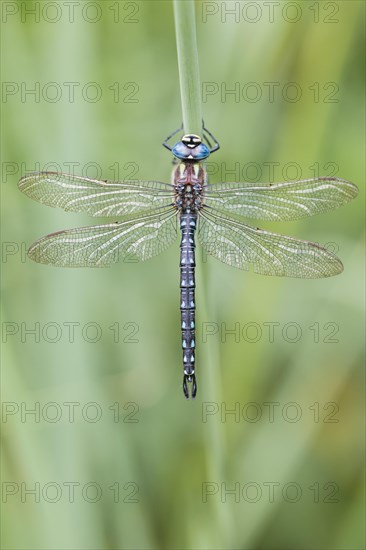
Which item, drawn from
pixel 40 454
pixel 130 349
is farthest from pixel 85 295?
pixel 40 454

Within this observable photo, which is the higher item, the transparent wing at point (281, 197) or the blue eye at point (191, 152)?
the blue eye at point (191, 152)

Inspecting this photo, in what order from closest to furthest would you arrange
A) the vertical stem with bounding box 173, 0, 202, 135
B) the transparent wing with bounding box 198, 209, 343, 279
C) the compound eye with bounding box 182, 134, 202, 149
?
the vertical stem with bounding box 173, 0, 202, 135, the compound eye with bounding box 182, 134, 202, 149, the transparent wing with bounding box 198, 209, 343, 279

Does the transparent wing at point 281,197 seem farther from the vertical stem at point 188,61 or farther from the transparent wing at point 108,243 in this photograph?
the vertical stem at point 188,61

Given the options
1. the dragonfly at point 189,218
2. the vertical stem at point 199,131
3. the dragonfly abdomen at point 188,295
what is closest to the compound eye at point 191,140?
the dragonfly at point 189,218

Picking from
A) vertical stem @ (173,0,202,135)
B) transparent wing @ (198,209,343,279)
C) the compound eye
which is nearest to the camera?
vertical stem @ (173,0,202,135)

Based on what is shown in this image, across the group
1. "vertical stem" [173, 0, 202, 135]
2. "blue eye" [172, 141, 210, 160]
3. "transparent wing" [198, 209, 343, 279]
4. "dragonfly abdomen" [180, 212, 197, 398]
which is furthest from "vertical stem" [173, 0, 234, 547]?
"blue eye" [172, 141, 210, 160]

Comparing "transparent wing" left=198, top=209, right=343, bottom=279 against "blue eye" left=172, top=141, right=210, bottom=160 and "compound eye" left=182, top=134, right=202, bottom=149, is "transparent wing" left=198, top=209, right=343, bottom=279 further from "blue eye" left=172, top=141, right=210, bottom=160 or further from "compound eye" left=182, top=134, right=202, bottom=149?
"compound eye" left=182, top=134, right=202, bottom=149
